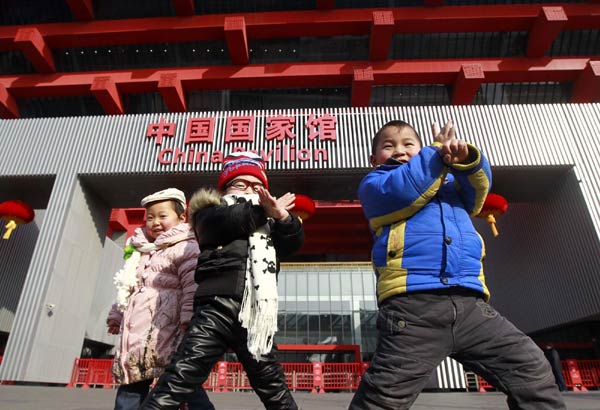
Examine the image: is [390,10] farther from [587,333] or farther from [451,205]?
[451,205]

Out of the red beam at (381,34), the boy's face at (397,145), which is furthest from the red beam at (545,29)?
the boy's face at (397,145)

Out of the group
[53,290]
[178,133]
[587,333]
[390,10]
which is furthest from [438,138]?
[587,333]

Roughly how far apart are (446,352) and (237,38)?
11.9m

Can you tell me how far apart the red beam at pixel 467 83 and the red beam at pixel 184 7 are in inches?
340

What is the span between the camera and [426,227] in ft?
4.40

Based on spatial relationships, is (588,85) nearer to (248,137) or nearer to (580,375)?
(580,375)

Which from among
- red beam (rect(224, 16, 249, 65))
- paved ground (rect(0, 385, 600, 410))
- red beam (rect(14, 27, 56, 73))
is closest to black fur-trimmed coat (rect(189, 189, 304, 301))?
paved ground (rect(0, 385, 600, 410))

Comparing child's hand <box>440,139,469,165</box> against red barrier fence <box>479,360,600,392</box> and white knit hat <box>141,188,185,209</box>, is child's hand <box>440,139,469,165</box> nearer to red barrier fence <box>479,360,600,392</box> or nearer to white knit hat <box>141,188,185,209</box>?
white knit hat <box>141,188,185,209</box>

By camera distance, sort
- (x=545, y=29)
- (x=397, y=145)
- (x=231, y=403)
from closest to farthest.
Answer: (x=397, y=145)
(x=231, y=403)
(x=545, y=29)

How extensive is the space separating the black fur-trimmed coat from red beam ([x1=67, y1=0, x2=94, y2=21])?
523 inches

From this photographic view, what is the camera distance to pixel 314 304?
53.8 ft

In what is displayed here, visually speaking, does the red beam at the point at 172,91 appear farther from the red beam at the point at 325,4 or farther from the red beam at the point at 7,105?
the red beam at the point at 7,105

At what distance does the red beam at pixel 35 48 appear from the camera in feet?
36.7

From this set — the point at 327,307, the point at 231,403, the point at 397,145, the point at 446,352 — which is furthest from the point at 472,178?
the point at 327,307
